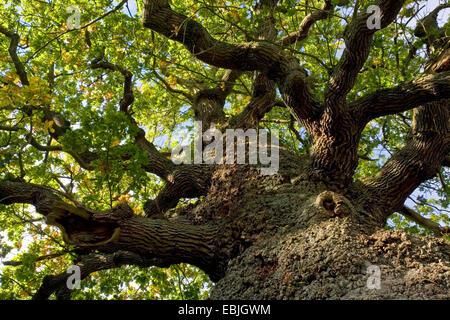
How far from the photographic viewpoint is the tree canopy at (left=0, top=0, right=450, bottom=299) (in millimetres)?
4824

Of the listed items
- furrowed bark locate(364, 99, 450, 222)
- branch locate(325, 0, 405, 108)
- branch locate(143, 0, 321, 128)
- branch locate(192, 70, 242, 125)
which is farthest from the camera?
branch locate(192, 70, 242, 125)

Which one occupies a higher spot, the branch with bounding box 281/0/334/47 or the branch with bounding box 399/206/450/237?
the branch with bounding box 281/0/334/47

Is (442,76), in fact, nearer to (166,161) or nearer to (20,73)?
(166,161)

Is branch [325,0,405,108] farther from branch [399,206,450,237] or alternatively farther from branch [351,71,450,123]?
branch [399,206,450,237]

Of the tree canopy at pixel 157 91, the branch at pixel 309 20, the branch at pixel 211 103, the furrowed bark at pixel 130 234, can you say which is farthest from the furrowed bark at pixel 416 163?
the branch at pixel 211 103

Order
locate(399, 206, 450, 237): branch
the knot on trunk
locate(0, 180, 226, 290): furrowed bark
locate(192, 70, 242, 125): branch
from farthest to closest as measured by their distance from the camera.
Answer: locate(192, 70, 242, 125): branch → locate(399, 206, 450, 237): branch → the knot on trunk → locate(0, 180, 226, 290): furrowed bark

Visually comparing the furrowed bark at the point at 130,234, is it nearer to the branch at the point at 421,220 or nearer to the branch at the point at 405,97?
the branch at the point at 405,97

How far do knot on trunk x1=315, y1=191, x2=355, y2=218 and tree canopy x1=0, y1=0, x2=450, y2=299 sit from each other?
3.65ft

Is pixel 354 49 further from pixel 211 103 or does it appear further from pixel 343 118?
pixel 211 103

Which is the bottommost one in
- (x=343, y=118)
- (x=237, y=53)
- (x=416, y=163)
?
(x=416, y=163)

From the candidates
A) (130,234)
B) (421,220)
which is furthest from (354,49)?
(421,220)

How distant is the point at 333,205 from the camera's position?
4.07 meters

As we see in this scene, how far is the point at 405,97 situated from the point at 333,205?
1.63m

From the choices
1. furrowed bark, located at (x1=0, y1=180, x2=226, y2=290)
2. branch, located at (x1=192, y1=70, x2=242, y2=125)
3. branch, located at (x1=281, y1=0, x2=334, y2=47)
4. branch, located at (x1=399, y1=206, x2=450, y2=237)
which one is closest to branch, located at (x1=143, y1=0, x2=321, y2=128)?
furrowed bark, located at (x1=0, y1=180, x2=226, y2=290)
